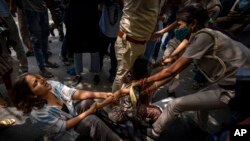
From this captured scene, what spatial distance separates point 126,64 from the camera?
3.46 meters

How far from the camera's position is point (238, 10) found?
425cm

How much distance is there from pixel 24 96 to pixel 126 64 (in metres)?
1.29

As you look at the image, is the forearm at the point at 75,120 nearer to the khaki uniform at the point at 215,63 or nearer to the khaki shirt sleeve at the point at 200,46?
the khaki uniform at the point at 215,63

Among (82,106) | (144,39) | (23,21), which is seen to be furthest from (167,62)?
(23,21)

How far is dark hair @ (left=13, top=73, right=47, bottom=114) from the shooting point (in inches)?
102

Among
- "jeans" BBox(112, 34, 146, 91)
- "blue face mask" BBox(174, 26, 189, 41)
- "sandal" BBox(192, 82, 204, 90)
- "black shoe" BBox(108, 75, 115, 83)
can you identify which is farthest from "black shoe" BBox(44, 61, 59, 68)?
"blue face mask" BBox(174, 26, 189, 41)

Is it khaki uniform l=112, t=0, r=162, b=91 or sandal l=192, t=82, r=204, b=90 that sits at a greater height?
khaki uniform l=112, t=0, r=162, b=91

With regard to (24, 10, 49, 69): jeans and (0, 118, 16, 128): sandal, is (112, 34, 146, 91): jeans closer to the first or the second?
(0, 118, 16, 128): sandal

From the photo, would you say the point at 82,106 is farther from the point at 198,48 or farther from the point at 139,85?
the point at 198,48

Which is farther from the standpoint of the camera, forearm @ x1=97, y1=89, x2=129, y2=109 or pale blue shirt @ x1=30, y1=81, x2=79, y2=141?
forearm @ x1=97, y1=89, x2=129, y2=109

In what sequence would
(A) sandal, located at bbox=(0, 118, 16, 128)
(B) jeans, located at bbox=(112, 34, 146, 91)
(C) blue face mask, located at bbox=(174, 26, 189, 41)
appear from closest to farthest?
(C) blue face mask, located at bbox=(174, 26, 189, 41), (B) jeans, located at bbox=(112, 34, 146, 91), (A) sandal, located at bbox=(0, 118, 16, 128)

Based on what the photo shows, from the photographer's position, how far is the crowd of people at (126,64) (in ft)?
8.63

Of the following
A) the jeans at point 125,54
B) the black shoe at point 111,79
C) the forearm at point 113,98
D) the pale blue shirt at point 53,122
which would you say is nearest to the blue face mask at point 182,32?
the jeans at point 125,54

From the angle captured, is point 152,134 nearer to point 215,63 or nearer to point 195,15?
point 215,63
